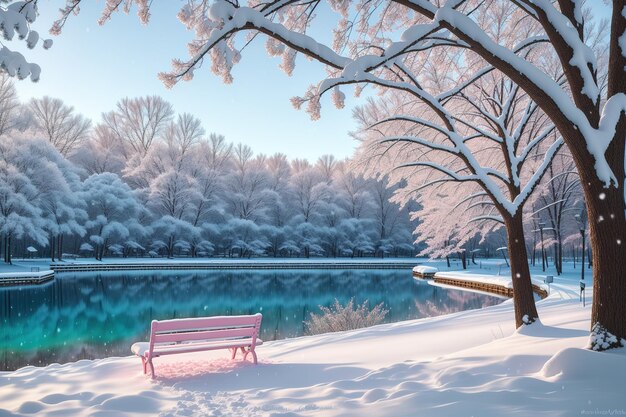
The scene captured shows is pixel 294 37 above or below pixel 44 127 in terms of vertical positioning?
below

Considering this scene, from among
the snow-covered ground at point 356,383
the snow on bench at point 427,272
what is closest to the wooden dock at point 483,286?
the snow on bench at point 427,272

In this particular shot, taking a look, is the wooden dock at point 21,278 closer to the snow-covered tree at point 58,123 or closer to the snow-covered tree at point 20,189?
the snow-covered tree at point 20,189

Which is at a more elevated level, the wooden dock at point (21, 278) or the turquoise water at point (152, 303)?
the wooden dock at point (21, 278)

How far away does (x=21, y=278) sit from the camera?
2842 centimetres

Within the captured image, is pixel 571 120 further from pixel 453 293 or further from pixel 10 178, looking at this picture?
pixel 10 178

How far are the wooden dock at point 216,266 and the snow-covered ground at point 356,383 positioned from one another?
34375mm

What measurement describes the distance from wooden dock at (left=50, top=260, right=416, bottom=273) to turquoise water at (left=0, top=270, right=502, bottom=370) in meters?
3.00

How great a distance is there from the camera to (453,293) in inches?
1042

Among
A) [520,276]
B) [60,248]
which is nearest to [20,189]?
[60,248]

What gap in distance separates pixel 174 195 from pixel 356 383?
166ft

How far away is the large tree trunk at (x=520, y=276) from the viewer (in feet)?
28.6

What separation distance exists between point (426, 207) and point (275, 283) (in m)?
22.5

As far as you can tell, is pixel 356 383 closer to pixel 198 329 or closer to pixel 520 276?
pixel 198 329

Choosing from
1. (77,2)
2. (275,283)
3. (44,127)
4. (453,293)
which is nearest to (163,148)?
(44,127)
